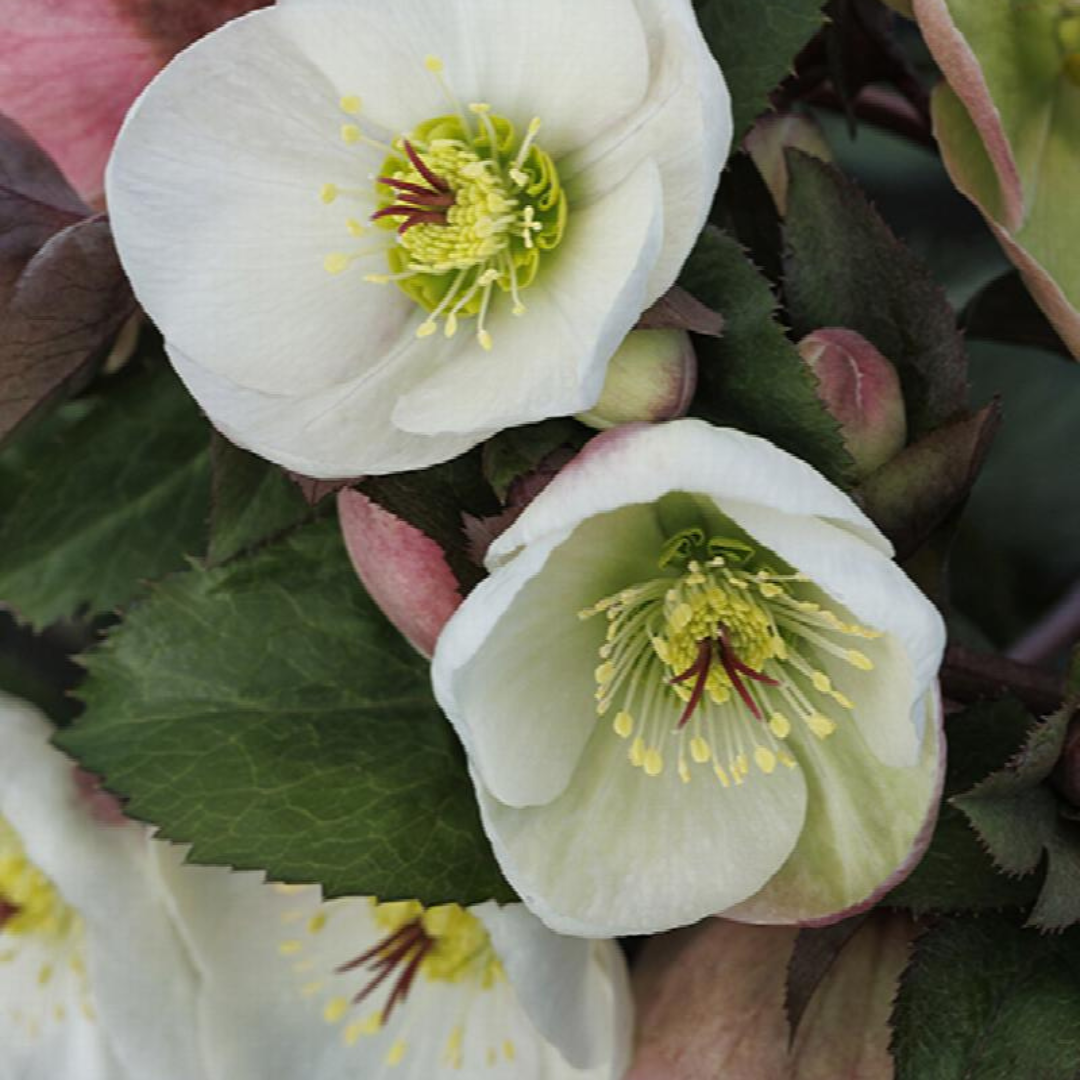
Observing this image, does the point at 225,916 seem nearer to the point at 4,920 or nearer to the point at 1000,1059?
the point at 4,920

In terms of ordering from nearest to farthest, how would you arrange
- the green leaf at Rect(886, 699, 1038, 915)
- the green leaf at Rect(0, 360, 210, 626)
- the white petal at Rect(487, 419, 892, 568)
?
the white petal at Rect(487, 419, 892, 568) < the green leaf at Rect(886, 699, 1038, 915) < the green leaf at Rect(0, 360, 210, 626)

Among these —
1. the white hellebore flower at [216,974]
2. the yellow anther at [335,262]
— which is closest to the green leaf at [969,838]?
the white hellebore flower at [216,974]

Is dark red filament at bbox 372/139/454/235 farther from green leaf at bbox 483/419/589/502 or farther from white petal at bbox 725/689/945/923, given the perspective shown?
white petal at bbox 725/689/945/923

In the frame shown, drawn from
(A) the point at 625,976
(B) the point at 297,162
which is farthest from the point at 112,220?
(A) the point at 625,976

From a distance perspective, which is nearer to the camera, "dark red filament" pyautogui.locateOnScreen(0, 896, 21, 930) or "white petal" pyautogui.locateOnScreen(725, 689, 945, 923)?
"white petal" pyautogui.locateOnScreen(725, 689, 945, 923)

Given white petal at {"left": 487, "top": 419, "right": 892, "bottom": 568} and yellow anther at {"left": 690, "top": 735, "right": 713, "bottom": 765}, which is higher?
white petal at {"left": 487, "top": 419, "right": 892, "bottom": 568}

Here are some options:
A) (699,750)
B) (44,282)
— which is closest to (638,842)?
(699,750)

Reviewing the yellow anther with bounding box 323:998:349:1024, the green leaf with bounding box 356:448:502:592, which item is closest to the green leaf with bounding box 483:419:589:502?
the green leaf with bounding box 356:448:502:592
